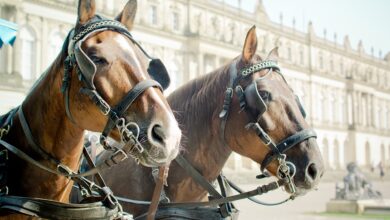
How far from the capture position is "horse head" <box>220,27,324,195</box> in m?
2.98

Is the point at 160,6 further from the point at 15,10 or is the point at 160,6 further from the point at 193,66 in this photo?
the point at 15,10

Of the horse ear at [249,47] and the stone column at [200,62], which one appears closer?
the horse ear at [249,47]

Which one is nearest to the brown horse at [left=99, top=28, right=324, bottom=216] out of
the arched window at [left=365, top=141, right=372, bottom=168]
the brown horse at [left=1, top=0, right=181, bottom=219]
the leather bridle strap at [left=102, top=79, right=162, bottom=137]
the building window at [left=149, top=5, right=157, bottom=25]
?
the brown horse at [left=1, top=0, right=181, bottom=219]

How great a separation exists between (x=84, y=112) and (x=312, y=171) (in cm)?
139

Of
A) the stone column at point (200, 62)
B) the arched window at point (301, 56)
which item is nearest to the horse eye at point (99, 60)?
the stone column at point (200, 62)

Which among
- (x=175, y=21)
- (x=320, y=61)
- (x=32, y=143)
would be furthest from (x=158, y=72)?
(x=320, y=61)

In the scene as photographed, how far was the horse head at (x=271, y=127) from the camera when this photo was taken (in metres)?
2.98

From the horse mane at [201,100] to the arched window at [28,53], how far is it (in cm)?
2708

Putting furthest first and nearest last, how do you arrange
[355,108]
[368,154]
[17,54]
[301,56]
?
[368,154] < [355,108] < [301,56] < [17,54]

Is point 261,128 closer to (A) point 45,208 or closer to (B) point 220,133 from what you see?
(B) point 220,133

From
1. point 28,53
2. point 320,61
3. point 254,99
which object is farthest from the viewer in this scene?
point 320,61

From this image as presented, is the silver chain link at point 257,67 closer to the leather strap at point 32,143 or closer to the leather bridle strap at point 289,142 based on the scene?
the leather bridle strap at point 289,142

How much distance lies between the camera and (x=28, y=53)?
2941cm

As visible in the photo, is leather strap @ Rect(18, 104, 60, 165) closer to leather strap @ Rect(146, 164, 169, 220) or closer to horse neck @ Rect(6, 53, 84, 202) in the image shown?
horse neck @ Rect(6, 53, 84, 202)
